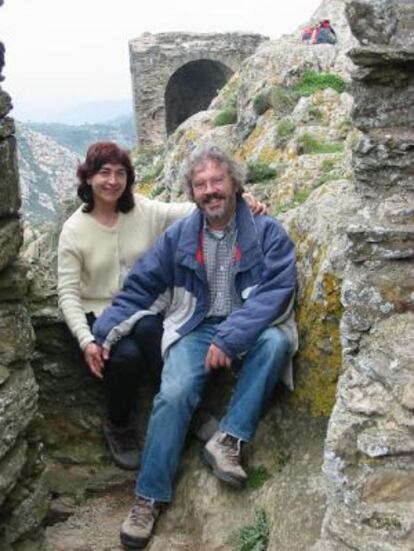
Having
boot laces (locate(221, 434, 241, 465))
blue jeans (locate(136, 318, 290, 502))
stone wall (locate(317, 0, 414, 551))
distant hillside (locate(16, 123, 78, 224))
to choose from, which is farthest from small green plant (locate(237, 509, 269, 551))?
distant hillside (locate(16, 123, 78, 224))

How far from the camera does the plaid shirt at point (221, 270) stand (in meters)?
5.12

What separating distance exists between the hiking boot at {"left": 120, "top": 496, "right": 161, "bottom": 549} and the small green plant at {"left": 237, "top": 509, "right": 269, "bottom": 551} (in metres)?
0.64

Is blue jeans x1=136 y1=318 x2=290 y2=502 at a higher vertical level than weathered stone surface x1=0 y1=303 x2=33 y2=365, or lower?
lower

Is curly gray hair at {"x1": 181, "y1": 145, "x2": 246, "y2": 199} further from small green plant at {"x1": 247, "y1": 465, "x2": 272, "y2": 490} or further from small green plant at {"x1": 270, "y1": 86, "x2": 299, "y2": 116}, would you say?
small green plant at {"x1": 270, "y1": 86, "x2": 299, "y2": 116}

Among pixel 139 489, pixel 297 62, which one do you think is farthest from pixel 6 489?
pixel 297 62

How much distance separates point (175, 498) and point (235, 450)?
25.5 inches

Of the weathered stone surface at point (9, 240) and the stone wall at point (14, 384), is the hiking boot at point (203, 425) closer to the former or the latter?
the stone wall at point (14, 384)

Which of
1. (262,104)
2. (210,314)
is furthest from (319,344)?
(262,104)

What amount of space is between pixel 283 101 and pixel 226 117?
7.08 feet

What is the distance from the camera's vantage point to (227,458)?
15.8 feet

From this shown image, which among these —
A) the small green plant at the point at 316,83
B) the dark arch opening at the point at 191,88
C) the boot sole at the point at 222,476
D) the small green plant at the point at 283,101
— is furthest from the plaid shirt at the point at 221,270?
the dark arch opening at the point at 191,88

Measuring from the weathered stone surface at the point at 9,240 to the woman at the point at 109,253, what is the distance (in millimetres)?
674

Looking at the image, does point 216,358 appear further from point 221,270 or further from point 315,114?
point 315,114

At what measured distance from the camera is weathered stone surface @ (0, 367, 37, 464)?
4586 millimetres
